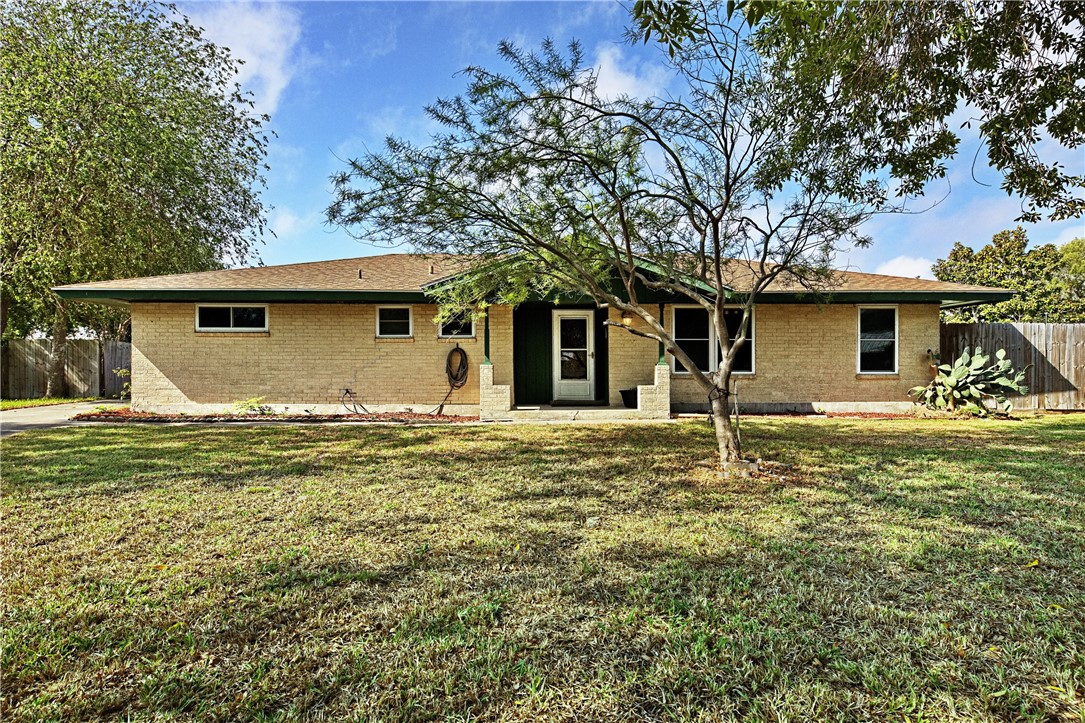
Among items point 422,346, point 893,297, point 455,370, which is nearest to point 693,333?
point 893,297

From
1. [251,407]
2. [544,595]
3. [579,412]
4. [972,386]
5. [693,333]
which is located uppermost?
[693,333]

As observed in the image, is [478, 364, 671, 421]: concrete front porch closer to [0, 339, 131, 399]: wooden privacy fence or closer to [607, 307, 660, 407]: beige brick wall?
[607, 307, 660, 407]: beige brick wall

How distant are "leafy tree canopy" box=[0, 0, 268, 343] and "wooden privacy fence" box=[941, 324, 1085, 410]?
77.1 feet

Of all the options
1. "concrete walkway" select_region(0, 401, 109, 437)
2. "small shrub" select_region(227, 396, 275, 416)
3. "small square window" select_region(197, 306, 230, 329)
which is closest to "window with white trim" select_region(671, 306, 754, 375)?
"small shrub" select_region(227, 396, 275, 416)

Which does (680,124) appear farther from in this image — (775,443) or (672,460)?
(775,443)

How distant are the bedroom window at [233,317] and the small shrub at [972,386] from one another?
606 inches

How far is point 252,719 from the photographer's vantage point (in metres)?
2.04

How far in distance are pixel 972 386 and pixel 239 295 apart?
16.2 metres

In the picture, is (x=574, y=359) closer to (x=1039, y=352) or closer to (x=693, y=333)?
(x=693, y=333)

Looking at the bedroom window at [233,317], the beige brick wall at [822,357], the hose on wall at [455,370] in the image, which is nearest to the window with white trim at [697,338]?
the beige brick wall at [822,357]

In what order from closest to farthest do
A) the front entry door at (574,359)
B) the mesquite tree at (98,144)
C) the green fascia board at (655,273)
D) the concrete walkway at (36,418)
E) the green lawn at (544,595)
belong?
the green lawn at (544,595)
the green fascia board at (655,273)
the concrete walkway at (36,418)
the front entry door at (574,359)
the mesquite tree at (98,144)

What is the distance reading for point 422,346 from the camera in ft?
39.7

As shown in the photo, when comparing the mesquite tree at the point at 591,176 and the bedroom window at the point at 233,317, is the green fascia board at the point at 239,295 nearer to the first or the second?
the bedroom window at the point at 233,317

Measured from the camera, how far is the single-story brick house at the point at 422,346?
1180cm
